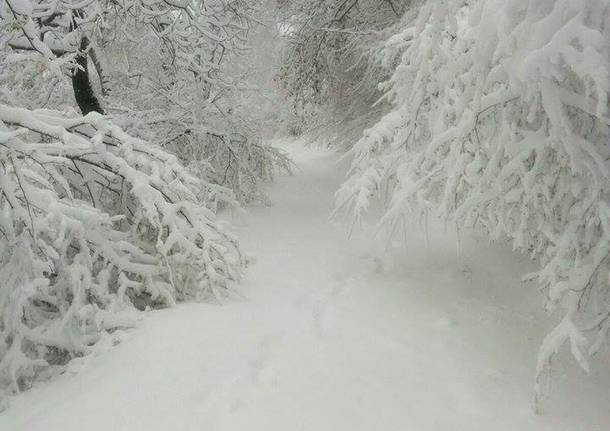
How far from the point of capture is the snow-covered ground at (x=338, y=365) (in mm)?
3139

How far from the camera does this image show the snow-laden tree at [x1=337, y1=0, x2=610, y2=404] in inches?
98.6

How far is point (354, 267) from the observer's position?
602cm

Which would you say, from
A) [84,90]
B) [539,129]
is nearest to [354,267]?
[539,129]

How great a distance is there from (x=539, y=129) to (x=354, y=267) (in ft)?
10.5

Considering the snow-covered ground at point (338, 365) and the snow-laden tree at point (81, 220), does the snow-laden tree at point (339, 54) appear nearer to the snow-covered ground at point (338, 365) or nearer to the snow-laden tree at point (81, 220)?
the snow-laden tree at point (81, 220)

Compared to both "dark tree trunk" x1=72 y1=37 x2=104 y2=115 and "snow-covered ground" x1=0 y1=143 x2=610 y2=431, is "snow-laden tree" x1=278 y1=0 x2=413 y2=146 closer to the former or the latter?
"dark tree trunk" x1=72 y1=37 x2=104 y2=115

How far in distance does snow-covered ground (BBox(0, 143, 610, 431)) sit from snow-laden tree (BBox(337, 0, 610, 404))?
1.90 feet

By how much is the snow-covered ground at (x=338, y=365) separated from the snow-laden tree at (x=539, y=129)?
1.90 ft

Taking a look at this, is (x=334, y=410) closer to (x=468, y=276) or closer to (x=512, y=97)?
(x=512, y=97)

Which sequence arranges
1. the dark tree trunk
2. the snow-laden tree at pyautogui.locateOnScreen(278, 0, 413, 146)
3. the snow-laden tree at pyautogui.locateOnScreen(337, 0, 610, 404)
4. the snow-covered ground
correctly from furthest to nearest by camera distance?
1. the snow-laden tree at pyautogui.locateOnScreen(278, 0, 413, 146)
2. the dark tree trunk
3. the snow-covered ground
4. the snow-laden tree at pyautogui.locateOnScreen(337, 0, 610, 404)

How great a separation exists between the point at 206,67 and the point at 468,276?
14.1ft

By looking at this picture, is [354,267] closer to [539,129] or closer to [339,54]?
[539,129]

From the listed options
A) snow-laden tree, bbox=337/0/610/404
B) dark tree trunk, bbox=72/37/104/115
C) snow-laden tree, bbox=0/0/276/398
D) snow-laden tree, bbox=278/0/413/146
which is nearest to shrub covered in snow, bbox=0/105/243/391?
snow-laden tree, bbox=0/0/276/398

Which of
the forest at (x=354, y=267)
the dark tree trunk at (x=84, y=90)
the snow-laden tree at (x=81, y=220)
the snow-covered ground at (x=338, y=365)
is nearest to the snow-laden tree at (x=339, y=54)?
the forest at (x=354, y=267)
